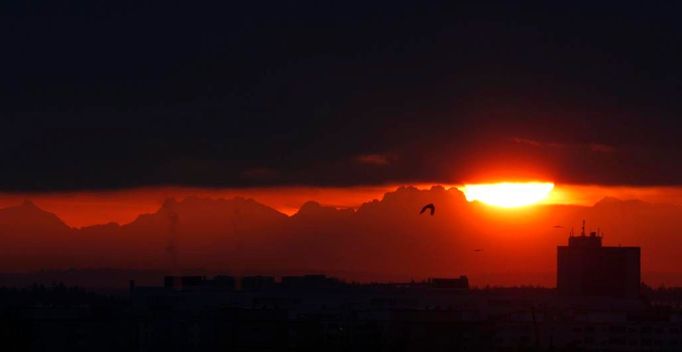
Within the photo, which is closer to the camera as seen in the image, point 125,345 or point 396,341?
point 396,341

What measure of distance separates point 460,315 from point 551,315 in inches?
1424

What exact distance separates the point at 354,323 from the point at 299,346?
27823 mm

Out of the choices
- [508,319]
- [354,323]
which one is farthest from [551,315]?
[354,323]

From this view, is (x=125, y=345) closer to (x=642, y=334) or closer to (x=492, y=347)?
(x=492, y=347)

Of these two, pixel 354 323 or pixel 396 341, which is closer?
pixel 396 341

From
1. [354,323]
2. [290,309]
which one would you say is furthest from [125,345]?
[290,309]

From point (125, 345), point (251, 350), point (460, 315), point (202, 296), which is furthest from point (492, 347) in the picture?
point (202, 296)

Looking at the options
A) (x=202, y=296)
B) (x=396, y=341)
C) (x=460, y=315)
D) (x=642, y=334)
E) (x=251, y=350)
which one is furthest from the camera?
(x=202, y=296)

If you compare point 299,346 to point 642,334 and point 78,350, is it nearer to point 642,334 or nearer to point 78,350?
point 78,350

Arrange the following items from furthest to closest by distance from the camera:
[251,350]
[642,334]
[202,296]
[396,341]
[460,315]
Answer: [202,296] → [642,334] → [460,315] → [251,350] → [396,341]

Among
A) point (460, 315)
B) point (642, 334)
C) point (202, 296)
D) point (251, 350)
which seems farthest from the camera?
point (202, 296)

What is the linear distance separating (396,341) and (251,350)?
54.9 feet

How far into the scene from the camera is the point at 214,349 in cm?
12925

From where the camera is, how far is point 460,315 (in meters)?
132
